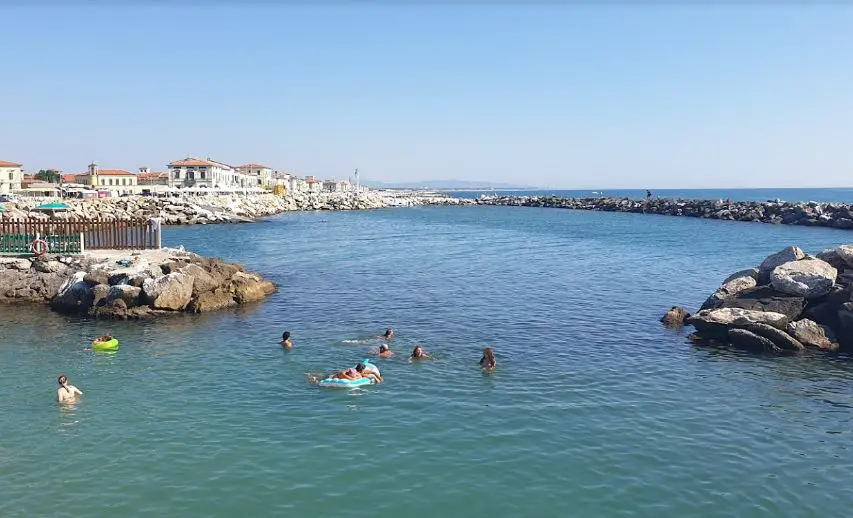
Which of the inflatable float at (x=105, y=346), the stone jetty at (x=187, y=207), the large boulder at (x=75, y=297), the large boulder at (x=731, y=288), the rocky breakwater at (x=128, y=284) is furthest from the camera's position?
the stone jetty at (x=187, y=207)

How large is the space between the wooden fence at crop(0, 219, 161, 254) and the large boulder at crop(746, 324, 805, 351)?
33526 millimetres

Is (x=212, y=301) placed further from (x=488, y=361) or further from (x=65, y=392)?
(x=488, y=361)

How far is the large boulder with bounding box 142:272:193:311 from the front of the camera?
29.7 metres

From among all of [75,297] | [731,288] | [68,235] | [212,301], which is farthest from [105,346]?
[731,288]

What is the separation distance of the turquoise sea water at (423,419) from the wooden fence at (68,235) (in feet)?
20.7

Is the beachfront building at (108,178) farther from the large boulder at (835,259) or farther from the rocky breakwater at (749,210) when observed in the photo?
the large boulder at (835,259)

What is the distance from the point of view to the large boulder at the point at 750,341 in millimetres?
24609

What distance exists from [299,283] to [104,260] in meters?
11.1

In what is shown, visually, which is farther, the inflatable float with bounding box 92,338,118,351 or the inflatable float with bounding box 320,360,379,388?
the inflatable float with bounding box 92,338,118,351

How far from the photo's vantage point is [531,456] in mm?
15289

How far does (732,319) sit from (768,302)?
2.41 metres

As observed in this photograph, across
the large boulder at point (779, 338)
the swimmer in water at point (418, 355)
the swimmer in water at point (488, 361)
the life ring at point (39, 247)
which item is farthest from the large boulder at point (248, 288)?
the large boulder at point (779, 338)

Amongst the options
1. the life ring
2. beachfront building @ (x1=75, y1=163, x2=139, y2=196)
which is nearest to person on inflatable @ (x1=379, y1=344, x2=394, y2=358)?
the life ring

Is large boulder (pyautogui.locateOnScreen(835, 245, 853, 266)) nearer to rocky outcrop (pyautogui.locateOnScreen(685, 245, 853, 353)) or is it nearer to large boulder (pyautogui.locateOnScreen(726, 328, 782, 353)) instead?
rocky outcrop (pyautogui.locateOnScreen(685, 245, 853, 353))
